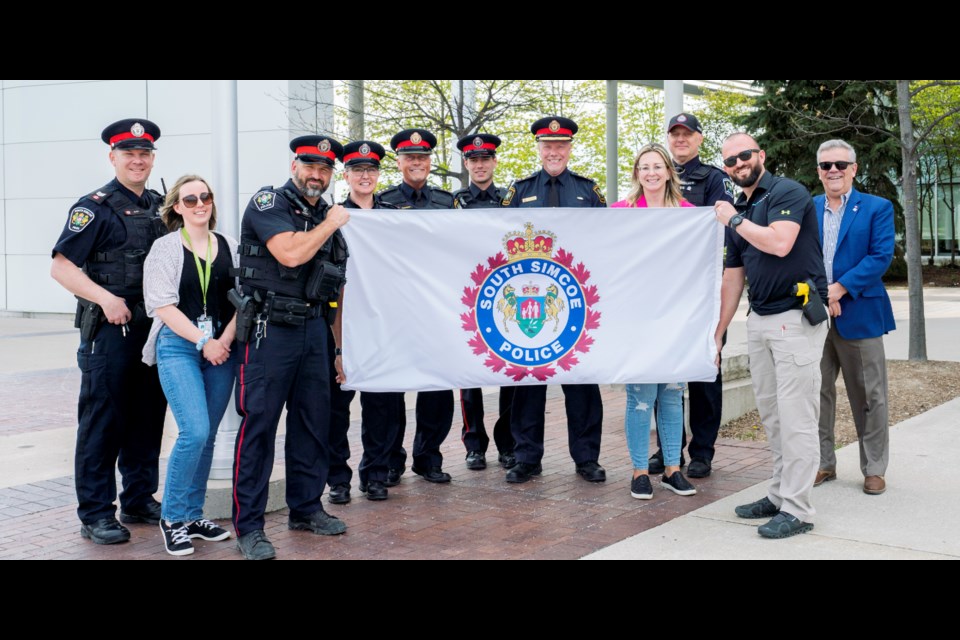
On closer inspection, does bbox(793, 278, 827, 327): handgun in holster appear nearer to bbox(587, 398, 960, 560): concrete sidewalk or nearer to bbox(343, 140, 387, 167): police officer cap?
bbox(587, 398, 960, 560): concrete sidewalk

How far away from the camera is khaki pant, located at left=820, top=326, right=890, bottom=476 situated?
19.0 ft

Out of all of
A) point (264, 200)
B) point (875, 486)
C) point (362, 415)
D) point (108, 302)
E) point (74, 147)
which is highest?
point (74, 147)

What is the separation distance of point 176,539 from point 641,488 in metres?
2.76

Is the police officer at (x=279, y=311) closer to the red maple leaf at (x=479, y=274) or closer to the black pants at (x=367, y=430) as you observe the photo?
the black pants at (x=367, y=430)

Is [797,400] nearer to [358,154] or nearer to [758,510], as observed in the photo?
[758,510]

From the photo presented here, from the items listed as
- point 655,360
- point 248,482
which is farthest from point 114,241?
point 655,360

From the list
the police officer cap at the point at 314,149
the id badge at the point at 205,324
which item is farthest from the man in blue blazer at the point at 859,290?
the id badge at the point at 205,324

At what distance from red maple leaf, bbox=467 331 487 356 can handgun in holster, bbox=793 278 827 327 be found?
6.42 feet

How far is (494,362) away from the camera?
6.02 metres

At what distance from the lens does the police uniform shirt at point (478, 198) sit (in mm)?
6879

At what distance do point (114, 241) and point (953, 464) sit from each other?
5568 millimetres

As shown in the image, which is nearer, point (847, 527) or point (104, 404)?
point (847, 527)

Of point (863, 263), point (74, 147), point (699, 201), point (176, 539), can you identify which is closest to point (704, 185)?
point (699, 201)

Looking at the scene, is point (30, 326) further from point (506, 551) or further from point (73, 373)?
point (506, 551)
